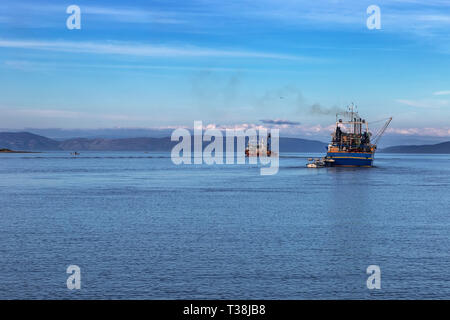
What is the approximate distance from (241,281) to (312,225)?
18.7 meters

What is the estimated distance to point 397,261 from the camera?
1148 inches

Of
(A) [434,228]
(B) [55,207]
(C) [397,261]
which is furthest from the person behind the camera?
(B) [55,207]

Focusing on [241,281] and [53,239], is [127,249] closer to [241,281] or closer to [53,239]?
[53,239]

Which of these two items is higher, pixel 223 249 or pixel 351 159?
pixel 351 159

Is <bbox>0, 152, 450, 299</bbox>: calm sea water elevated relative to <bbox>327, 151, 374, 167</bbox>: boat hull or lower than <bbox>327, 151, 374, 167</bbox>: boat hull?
lower

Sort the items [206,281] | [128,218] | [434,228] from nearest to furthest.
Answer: [206,281], [434,228], [128,218]

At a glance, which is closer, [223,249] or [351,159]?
[223,249]

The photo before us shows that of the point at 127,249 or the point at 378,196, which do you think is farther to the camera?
the point at 378,196

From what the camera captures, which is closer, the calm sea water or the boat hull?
the calm sea water

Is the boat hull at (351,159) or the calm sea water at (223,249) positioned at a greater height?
the boat hull at (351,159)

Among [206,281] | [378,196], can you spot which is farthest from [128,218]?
[378,196]

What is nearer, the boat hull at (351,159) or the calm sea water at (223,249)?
the calm sea water at (223,249)
